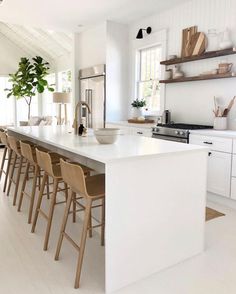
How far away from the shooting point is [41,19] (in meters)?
5.89

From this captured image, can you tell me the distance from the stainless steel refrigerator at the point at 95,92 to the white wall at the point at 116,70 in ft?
0.41

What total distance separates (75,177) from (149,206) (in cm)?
58

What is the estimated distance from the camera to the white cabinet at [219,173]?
359 cm

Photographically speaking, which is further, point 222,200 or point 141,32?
point 141,32

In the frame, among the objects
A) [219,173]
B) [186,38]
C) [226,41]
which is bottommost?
[219,173]

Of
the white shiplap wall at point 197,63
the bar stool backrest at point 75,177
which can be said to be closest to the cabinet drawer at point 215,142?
the white shiplap wall at point 197,63

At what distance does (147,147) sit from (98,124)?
3.89 meters

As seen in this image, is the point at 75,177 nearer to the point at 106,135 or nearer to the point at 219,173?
the point at 106,135

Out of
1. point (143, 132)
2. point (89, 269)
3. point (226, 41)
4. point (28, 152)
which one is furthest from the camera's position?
point (143, 132)

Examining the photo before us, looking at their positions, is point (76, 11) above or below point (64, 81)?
above

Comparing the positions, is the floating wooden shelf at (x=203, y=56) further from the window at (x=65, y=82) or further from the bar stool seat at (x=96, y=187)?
the window at (x=65, y=82)

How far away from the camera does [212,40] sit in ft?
14.3

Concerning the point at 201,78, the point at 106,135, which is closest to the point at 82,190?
the point at 106,135

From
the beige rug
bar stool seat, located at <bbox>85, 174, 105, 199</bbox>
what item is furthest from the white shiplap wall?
bar stool seat, located at <bbox>85, 174, 105, 199</bbox>
